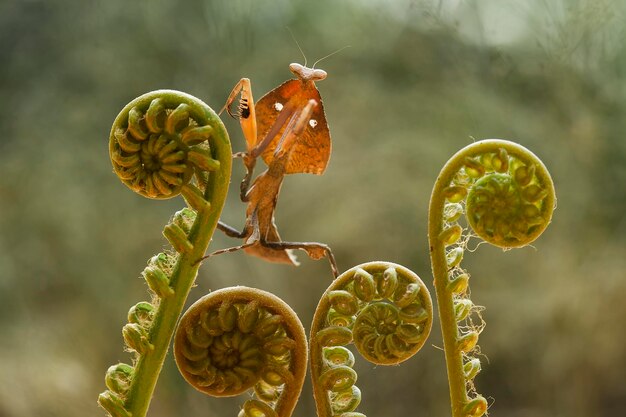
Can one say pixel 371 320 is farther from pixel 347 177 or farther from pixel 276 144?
pixel 347 177

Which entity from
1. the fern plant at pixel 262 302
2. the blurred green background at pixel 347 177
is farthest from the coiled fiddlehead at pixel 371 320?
the blurred green background at pixel 347 177

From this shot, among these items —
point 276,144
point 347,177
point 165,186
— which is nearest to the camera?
point 165,186

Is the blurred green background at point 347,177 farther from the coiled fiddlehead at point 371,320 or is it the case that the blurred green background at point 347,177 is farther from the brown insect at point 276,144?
the coiled fiddlehead at point 371,320

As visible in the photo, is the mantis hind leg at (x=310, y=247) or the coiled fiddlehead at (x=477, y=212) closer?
the coiled fiddlehead at (x=477, y=212)

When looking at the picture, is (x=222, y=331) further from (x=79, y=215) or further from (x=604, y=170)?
(x=604, y=170)

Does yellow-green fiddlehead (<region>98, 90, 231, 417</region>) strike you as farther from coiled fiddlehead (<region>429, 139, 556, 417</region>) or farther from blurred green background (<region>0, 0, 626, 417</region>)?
blurred green background (<region>0, 0, 626, 417</region>)

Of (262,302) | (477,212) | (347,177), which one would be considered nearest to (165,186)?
(262,302)

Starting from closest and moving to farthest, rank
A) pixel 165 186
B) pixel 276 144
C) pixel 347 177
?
pixel 165 186, pixel 276 144, pixel 347 177

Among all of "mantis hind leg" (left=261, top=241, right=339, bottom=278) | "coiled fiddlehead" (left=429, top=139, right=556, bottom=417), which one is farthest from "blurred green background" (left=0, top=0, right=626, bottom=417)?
"coiled fiddlehead" (left=429, top=139, right=556, bottom=417)
